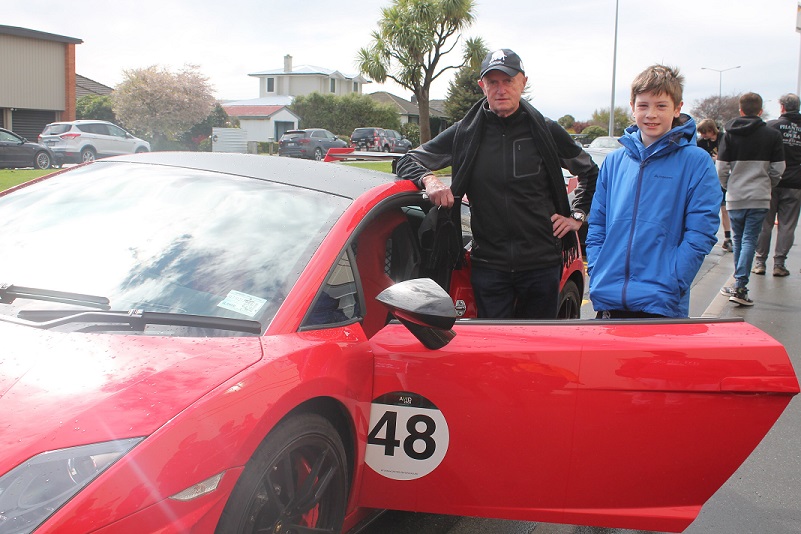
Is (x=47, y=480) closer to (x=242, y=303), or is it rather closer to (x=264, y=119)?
(x=242, y=303)

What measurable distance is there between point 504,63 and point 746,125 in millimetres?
5139

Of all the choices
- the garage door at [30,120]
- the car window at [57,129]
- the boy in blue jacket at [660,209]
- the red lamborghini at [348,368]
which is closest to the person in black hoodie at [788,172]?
the boy in blue jacket at [660,209]

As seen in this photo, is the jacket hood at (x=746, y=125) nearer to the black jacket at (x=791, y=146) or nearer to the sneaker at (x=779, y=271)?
the black jacket at (x=791, y=146)

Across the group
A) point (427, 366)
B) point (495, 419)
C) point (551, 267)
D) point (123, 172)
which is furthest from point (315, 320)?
point (551, 267)

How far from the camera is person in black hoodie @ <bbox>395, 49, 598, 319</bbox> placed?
3607 millimetres

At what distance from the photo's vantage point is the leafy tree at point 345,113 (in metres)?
55.4

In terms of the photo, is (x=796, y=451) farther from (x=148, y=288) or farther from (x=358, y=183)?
(x=148, y=288)

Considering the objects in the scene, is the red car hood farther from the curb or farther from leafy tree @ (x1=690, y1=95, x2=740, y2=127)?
leafy tree @ (x1=690, y1=95, x2=740, y2=127)

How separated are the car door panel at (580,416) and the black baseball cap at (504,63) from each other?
4.79 ft

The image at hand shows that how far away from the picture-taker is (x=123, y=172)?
3.14 metres

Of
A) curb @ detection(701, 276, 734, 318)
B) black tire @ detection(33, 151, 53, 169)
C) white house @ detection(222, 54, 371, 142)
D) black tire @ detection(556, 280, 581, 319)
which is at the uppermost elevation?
white house @ detection(222, 54, 371, 142)

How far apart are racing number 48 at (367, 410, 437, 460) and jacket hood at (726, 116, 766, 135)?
6484 millimetres

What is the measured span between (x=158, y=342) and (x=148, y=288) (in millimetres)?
319

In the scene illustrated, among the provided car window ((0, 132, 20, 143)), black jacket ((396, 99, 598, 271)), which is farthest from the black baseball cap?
car window ((0, 132, 20, 143))
